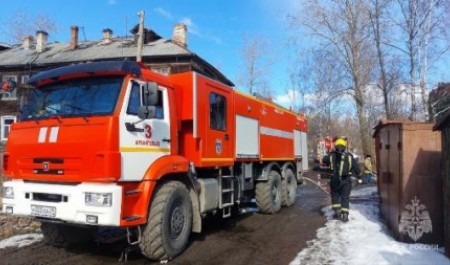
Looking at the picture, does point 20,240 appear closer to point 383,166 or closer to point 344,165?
point 344,165

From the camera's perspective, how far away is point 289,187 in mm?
14141

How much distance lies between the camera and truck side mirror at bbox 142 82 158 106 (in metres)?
Answer: 7.07

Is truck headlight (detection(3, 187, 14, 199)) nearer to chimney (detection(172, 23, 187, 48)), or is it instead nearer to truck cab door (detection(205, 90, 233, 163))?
truck cab door (detection(205, 90, 233, 163))

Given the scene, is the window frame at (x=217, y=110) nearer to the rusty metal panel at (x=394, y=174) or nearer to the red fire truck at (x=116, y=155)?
the red fire truck at (x=116, y=155)

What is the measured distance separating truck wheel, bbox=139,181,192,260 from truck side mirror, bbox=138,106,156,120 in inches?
47.5

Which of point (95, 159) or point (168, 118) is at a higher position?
point (168, 118)

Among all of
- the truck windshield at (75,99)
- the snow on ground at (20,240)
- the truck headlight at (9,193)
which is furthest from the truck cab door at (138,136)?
the snow on ground at (20,240)

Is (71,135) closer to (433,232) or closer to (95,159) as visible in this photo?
(95,159)

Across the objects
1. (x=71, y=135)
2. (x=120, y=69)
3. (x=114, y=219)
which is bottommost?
(x=114, y=219)

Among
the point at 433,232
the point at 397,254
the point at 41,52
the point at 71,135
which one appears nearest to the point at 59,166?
the point at 71,135

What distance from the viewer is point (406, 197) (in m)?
7.84

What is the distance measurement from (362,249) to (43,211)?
5.05 meters

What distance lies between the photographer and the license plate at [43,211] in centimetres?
663

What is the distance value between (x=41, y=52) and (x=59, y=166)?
38.2m
